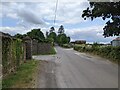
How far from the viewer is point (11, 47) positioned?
1639cm

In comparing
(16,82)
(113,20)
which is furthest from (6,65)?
(113,20)

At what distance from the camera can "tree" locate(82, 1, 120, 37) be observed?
88.0ft

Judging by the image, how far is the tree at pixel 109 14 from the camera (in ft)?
88.0

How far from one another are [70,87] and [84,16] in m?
19.9

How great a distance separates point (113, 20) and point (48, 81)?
16267mm

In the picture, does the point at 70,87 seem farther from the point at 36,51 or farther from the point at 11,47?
the point at 36,51

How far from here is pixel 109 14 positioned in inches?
1132

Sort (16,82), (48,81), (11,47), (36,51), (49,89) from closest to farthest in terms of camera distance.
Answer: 1. (49,89)
2. (16,82)
3. (48,81)
4. (11,47)
5. (36,51)

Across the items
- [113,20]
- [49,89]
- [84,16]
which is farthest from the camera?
[84,16]

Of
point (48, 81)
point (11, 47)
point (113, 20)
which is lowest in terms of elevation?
point (48, 81)

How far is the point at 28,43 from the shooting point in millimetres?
31516

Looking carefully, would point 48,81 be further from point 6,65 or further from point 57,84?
point 6,65

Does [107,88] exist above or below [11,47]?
below

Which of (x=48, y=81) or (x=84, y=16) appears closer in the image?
(x=48, y=81)
